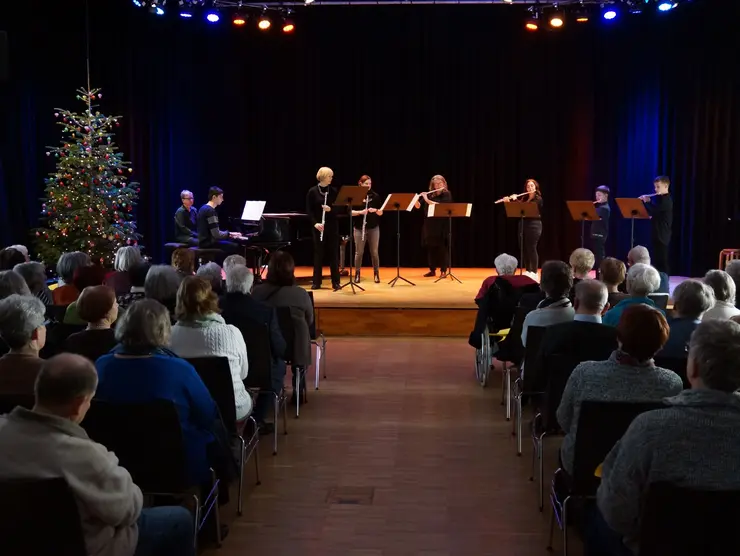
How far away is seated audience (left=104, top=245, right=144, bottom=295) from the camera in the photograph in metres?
6.56

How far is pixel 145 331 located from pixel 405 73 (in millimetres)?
11812

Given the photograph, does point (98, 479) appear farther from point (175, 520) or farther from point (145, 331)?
point (145, 331)

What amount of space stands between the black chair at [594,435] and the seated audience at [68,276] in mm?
3879

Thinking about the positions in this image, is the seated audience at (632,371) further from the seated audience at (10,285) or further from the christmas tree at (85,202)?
the christmas tree at (85,202)

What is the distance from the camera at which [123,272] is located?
6.71 metres

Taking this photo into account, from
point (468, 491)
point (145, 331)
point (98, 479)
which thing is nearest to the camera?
point (98, 479)

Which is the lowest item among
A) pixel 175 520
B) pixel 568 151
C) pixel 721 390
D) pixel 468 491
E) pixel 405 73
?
pixel 468 491

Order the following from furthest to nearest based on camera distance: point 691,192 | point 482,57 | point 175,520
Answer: point 482,57 < point 691,192 < point 175,520

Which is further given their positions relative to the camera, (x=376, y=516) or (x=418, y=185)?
(x=418, y=185)

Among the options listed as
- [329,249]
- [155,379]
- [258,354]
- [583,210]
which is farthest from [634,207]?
[155,379]

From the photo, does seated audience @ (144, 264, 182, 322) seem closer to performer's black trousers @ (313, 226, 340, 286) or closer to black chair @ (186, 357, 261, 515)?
black chair @ (186, 357, 261, 515)

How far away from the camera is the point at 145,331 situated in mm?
3695

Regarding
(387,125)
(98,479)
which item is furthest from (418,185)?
(98,479)

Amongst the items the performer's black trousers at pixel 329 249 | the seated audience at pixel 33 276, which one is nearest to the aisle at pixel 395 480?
the seated audience at pixel 33 276
